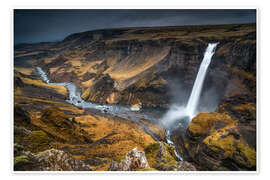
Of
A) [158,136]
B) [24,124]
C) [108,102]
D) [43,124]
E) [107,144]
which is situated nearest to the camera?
[24,124]

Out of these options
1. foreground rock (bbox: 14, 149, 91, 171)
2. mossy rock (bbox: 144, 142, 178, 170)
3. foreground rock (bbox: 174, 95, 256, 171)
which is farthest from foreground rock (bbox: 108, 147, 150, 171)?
foreground rock (bbox: 174, 95, 256, 171)

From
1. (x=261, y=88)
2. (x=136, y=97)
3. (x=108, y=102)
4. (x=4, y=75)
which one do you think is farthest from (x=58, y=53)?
(x=261, y=88)

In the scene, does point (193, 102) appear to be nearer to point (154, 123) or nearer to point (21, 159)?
point (154, 123)

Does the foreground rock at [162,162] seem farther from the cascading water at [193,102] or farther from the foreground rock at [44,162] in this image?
the cascading water at [193,102]

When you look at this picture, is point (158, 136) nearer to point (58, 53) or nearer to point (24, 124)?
point (24, 124)

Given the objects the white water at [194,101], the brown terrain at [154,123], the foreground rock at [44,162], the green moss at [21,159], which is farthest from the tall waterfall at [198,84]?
the green moss at [21,159]

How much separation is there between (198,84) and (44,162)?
15.9m

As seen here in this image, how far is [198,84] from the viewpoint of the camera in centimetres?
1648

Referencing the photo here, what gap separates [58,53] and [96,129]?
22.2 m

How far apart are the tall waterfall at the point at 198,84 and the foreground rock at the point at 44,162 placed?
13311 millimetres

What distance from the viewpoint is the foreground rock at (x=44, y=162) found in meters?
4.60

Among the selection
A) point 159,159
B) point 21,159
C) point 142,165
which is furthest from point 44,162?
point 159,159

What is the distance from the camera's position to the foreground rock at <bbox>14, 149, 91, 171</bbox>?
181 inches
